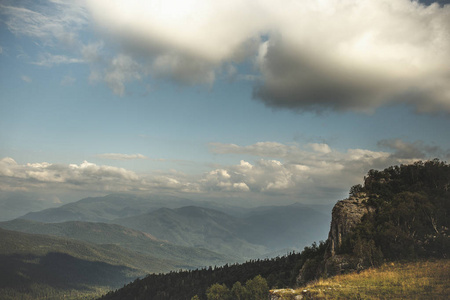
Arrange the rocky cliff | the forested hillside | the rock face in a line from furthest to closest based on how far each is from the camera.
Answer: the rock face
the rocky cliff
the forested hillside

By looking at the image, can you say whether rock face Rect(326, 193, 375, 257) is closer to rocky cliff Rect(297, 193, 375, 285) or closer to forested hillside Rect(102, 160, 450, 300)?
rocky cliff Rect(297, 193, 375, 285)

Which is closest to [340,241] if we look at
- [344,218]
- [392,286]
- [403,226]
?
[344,218]

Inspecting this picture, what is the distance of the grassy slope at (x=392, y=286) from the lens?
32750mm

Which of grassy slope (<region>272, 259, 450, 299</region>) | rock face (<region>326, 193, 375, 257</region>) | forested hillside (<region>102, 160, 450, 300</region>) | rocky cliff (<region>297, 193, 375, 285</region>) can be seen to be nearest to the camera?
grassy slope (<region>272, 259, 450, 299</region>)

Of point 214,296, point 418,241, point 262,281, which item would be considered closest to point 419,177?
point 418,241

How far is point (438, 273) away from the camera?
39969mm

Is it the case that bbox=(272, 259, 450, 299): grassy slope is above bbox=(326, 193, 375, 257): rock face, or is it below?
below

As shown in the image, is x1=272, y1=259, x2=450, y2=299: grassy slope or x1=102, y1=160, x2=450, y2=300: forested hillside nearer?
x1=272, y1=259, x2=450, y2=299: grassy slope

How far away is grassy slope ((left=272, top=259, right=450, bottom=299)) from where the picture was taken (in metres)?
32.8

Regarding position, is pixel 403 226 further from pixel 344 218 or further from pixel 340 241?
pixel 340 241

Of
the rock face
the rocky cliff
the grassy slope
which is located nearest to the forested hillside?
the rocky cliff

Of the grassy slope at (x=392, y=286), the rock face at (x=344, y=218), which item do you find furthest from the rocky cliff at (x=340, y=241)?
the grassy slope at (x=392, y=286)

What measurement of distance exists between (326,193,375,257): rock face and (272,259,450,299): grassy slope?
1797cm

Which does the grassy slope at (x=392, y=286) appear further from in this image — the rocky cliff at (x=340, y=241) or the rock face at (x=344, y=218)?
the rock face at (x=344, y=218)
